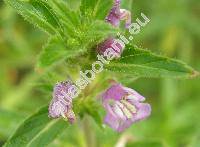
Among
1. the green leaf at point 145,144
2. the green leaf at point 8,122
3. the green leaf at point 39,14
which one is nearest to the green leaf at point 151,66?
the green leaf at point 39,14

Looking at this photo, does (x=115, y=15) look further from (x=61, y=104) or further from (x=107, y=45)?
(x=61, y=104)

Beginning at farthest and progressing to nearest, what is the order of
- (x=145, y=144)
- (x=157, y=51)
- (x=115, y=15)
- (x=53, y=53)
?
(x=157, y=51), (x=145, y=144), (x=115, y=15), (x=53, y=53)

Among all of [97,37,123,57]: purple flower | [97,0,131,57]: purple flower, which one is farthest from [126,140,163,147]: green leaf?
[97,37,123,57]: purple flower

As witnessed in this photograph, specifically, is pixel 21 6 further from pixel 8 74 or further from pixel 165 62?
pixel 8 74

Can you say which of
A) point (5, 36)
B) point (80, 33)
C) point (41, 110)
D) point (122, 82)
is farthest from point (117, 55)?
point (5, 36)

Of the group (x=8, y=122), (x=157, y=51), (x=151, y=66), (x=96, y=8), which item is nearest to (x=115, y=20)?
(x=96, y=8)

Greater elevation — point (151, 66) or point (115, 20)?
point (115, 20)

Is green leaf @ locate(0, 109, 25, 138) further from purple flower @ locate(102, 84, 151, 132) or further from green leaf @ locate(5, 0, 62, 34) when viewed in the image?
green leaf @ locate(5, 0, 62, 34)
